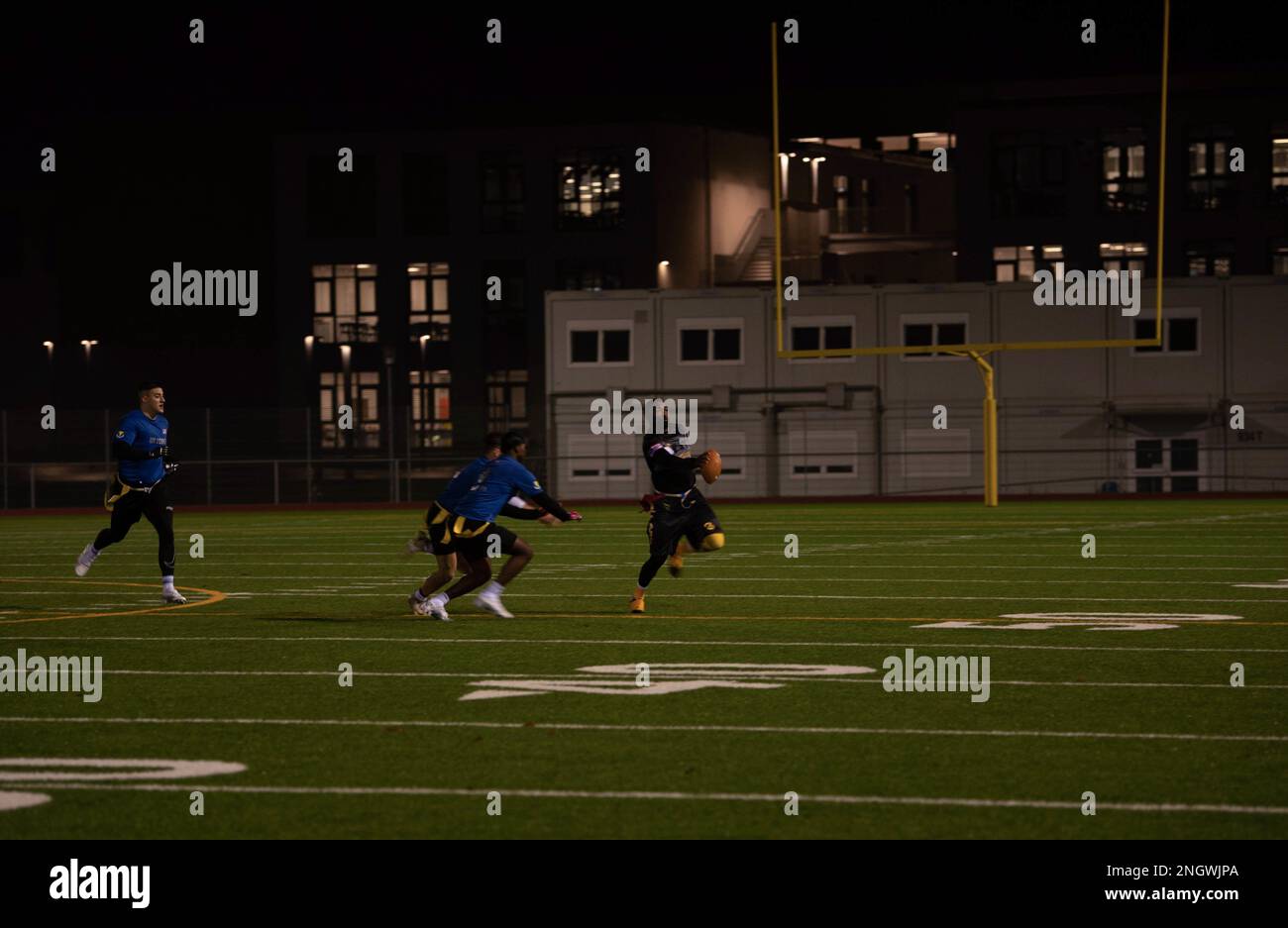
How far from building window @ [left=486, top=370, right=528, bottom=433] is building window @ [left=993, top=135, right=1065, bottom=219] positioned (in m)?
17.5

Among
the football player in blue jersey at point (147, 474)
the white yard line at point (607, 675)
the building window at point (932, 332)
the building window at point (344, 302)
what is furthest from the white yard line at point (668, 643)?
the building window at point (344, 302)

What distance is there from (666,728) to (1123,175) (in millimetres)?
49378

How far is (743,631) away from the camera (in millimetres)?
13922

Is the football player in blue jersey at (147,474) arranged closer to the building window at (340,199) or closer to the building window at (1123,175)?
the building window at (1123,175)

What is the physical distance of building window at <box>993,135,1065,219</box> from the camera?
5631cm

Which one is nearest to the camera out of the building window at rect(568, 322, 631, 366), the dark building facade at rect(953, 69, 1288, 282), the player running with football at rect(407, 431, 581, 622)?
the player running with football at rect(407, 431, 581, 622)

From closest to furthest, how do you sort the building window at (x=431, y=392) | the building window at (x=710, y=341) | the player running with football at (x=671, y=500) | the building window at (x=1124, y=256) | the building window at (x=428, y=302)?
the player running with football at (x=671, y=500)
the building window at (x=710, y=341)
the building window at (x=1124, y=256)
the building window at (x=428, y=302)
the building window at (x=431, y=392)

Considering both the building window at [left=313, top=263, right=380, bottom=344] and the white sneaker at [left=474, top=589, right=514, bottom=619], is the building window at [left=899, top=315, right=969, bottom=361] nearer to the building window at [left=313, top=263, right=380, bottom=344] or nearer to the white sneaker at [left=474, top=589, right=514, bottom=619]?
the building window at [left=313, top=263, right=380, bottom=344]

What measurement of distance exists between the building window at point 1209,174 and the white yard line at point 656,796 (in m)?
51.1

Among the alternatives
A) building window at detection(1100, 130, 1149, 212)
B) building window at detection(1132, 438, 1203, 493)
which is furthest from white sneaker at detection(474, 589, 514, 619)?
building window at detection(1100, 130, 1149, 212)

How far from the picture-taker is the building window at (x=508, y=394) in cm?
6488
